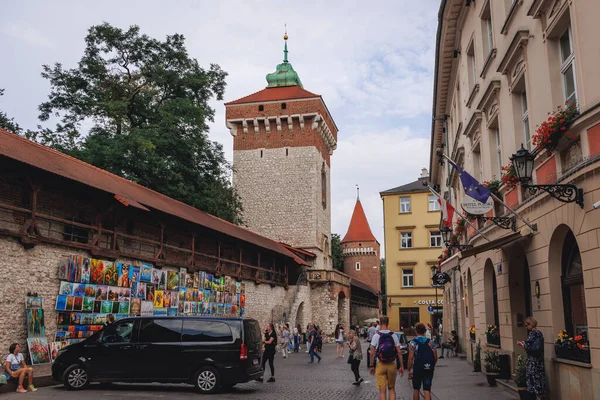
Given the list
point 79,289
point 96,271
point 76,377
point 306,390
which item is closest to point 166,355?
point 76,377

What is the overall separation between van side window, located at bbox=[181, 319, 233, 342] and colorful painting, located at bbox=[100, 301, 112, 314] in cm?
657

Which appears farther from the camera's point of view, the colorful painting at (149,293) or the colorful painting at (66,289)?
the colorful painting at (149,293)

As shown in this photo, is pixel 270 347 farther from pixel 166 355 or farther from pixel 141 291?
pixel 141 291

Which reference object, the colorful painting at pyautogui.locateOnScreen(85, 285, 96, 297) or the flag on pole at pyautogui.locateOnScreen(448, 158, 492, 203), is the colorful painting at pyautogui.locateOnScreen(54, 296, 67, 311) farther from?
the flag on pole at pyautogui.locateOnScreen(448, 158, 492, 203)

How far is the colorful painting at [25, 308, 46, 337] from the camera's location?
15409 millimetres

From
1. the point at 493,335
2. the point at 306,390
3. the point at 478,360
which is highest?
the point at 493,335

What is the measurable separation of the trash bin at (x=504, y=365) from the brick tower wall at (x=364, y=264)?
184 ft

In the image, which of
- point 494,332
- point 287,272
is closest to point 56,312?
point 494,332

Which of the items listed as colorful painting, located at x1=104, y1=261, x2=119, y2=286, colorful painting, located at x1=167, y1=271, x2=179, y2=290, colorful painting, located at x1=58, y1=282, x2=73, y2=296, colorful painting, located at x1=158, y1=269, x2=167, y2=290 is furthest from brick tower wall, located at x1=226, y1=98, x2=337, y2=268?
colorful painting, located at x1=58, y1=282, x2=73, y2=296

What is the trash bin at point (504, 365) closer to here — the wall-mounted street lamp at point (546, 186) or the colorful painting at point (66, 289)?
the wall-mounted street lamp at point (546, 186)

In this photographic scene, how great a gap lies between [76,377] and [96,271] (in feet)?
20.1

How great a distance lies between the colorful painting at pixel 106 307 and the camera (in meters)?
18.2

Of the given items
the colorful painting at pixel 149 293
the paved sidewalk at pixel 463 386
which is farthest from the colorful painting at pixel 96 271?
the paved sidewalk at pixel 463 386

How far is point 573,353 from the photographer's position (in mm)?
8695
